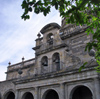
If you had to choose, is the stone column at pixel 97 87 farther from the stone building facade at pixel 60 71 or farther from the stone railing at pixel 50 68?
the stone railing at pixel 50 68

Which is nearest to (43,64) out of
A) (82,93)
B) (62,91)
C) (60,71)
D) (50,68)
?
(50,68)

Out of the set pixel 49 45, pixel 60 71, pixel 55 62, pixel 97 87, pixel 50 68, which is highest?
pixel 49 45

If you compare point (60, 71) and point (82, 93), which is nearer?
point (60, 71)

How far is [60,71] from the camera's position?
14.4 metres

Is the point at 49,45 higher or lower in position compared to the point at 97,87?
higher

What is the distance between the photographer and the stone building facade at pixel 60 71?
13070 millimetres

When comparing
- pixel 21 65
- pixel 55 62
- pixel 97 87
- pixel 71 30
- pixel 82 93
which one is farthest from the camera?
pixel 21 65

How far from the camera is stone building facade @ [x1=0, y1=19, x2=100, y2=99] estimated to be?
13070 millimetres

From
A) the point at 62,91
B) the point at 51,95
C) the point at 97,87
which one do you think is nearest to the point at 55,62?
the point at 51,95

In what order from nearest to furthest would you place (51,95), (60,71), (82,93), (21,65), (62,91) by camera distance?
1. (62,91)
2. (60,71)
3. (82,93)
4. (51,95)
5. (21,65)

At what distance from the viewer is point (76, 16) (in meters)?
5.29

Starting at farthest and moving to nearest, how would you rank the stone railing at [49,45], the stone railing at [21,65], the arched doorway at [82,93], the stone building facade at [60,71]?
the stone railing at [21,65] < the stone railing at [49,45] < the arched doorway at [82,93] < the stone building facade at [60,71]

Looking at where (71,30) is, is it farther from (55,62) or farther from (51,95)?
(51,95)

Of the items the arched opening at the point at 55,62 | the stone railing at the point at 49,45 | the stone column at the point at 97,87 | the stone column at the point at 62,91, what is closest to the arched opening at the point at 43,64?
the stone railing at the point at 49,45
